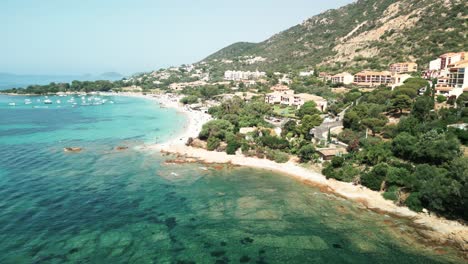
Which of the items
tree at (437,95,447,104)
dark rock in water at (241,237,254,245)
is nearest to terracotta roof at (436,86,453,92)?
tree at (437,95,447,104)

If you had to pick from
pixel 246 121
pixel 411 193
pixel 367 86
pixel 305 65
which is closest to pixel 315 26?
pixel 305 65

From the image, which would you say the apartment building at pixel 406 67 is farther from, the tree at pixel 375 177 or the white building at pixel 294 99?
the tree at pixel 375 177

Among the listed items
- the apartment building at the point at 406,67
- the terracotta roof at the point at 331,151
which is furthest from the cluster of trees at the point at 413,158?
the apartment building at the point at 406,67

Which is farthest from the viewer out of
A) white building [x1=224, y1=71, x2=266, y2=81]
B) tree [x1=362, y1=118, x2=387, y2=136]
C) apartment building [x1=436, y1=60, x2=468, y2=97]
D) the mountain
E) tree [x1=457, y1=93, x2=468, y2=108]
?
white building [x1=224, y1=71, x2=266, y2=81]

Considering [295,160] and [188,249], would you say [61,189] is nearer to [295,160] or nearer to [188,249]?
[188,249]

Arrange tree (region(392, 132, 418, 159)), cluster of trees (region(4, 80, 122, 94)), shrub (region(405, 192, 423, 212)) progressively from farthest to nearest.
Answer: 1. cluster of trees (region(4, 80, 122, 94))
2. tree (region(392, 132, 418, 159))
3. shrub (region(405, 192, 423, 212))

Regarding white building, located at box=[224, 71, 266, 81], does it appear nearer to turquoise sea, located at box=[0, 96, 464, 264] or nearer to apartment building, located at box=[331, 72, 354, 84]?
apartment building, located at box=[331, 72, 354, 84]

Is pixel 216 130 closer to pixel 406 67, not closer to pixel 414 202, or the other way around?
pixel 414 202

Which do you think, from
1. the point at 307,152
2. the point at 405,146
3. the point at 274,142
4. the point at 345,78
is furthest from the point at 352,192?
the point at 345,78
